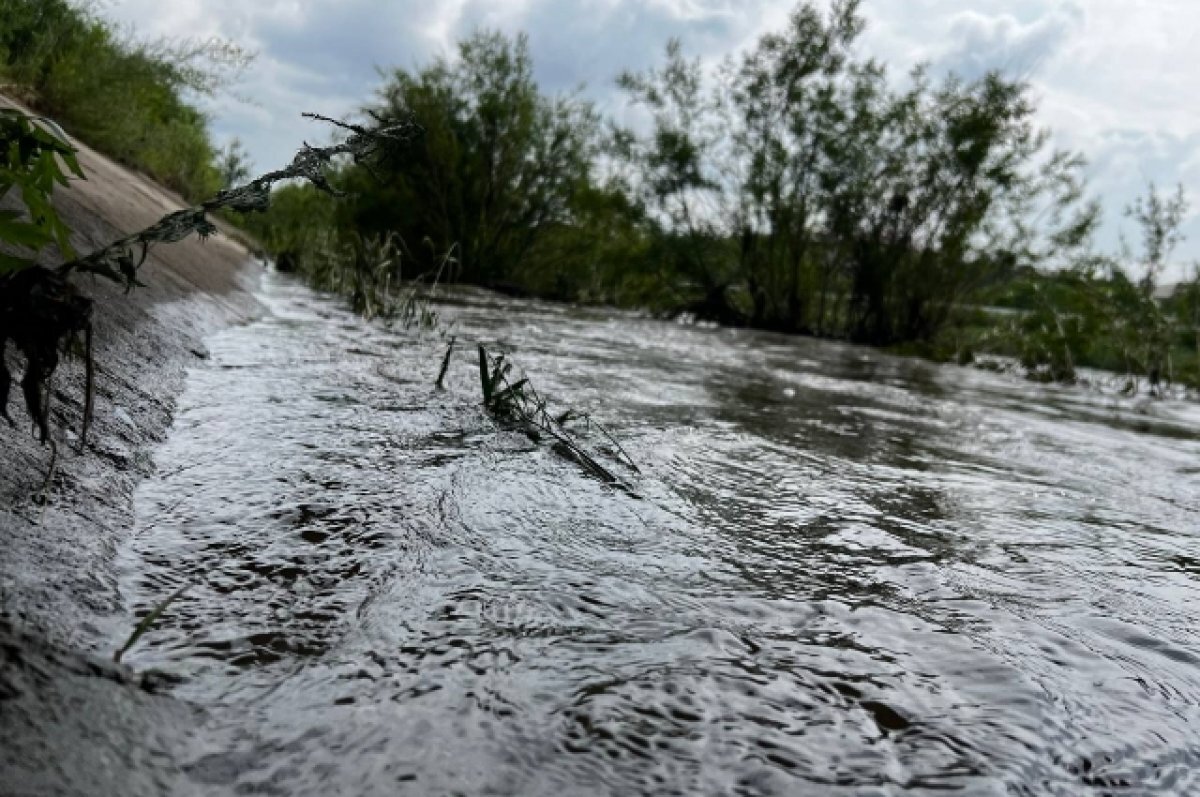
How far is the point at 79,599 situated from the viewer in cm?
107

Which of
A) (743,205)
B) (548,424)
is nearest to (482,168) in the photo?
(743,205)

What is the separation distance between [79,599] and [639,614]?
2.34 ft

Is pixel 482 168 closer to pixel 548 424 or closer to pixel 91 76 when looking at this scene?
pixel 91 76

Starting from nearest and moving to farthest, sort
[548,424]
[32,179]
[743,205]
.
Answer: [32,179]
[548,424]
[743,205]

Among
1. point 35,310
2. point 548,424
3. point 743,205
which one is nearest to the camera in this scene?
point 35,310

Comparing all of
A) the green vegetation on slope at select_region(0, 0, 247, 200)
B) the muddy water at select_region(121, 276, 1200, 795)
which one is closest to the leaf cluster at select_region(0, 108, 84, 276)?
the muddy water at select_region(121, 276, 1200, 795)

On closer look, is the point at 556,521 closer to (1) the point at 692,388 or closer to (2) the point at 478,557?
(2) the point at 478,557

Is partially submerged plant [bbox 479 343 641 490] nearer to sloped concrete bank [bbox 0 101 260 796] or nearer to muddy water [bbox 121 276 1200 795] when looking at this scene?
muddy water [bbox 121 276 1200 795]

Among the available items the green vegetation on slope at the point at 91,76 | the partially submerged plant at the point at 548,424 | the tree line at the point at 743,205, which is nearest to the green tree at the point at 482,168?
the tree line at the point at 743,205

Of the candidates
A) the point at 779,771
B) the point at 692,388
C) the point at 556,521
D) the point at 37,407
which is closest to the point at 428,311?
the point at 692,388

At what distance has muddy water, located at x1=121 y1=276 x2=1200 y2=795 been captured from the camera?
0.94 m

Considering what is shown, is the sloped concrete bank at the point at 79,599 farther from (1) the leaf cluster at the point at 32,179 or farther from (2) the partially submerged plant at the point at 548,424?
(2) the partially submerged plant at the point at 548,424

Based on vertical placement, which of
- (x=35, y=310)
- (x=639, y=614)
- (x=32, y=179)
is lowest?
(x=639, y=614)

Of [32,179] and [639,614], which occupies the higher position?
[32,179]
